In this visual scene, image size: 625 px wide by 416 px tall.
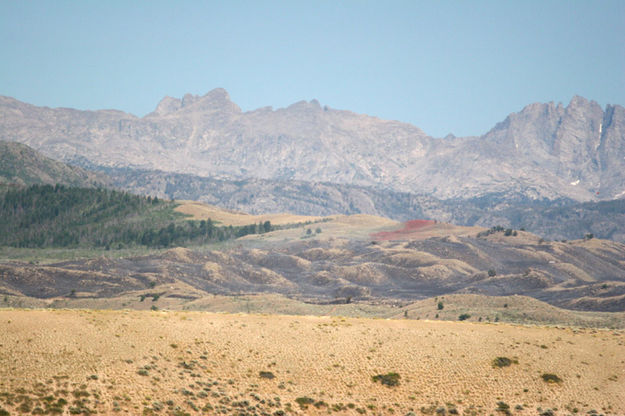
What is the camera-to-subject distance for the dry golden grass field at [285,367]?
58812mm

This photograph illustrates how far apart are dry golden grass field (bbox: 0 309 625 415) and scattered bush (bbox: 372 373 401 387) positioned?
215mm

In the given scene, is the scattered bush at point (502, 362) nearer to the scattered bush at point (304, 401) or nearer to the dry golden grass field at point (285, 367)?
the dry golden grass field at point (285, 367)

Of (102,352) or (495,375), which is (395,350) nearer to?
(495,375)

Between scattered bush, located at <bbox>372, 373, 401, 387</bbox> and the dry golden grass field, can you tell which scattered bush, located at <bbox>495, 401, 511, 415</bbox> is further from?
scattered bush, located at <bbox>372, 373, 401, 387</bbox>

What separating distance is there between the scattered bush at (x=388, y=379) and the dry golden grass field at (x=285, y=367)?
22 centimetres

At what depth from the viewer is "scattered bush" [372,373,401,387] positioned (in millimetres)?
68688

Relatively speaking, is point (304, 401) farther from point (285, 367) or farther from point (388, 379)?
point (388, 379)

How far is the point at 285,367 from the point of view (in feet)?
228

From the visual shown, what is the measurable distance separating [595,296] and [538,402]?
137m

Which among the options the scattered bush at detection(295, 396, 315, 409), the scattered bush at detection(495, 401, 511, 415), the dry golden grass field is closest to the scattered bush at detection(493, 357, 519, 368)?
the dry golden grass field

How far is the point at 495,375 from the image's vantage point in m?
71.8

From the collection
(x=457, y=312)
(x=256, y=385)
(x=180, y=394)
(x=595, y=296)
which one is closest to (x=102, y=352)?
(x=180, y=394)

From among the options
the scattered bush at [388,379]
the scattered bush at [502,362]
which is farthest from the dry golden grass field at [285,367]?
the scattered bush at [388,379]

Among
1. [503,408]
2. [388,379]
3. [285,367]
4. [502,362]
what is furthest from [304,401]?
[502,362]
